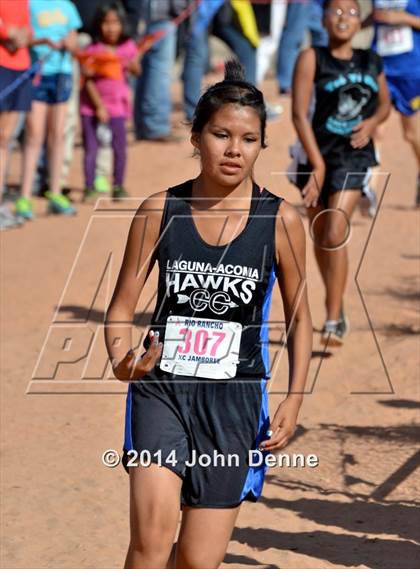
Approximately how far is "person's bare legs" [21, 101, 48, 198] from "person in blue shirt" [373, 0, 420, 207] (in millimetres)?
2849

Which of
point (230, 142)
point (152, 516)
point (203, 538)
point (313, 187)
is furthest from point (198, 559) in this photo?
point (313, 187)

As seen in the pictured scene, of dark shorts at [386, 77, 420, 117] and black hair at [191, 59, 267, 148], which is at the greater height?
black hair at [191, 59, 267, 148]

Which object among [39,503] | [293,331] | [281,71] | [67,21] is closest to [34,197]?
[67,21]

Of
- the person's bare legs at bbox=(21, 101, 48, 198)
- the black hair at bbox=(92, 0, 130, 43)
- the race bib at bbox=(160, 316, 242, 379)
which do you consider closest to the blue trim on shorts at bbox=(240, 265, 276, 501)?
the race bib at bbox=(160, 316, 242, 379)

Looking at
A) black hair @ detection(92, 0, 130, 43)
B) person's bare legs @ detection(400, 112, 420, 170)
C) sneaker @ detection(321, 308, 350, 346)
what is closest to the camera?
sneaker @ detection(321, 308, 350, 346)

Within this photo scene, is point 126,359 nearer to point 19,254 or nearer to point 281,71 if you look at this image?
point 19,254

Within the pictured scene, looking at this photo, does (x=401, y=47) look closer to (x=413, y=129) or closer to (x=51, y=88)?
(x=413, y=129)

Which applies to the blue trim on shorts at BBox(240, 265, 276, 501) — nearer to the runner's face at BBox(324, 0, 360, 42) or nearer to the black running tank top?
the black running tank top

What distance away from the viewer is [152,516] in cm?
361

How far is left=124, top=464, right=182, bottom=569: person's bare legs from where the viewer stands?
3.62 metres

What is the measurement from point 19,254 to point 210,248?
5.86 meters

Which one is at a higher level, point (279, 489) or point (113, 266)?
point (279, 489)

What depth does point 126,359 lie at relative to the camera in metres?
3.68

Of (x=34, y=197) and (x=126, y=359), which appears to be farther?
(x=34, y=197)
